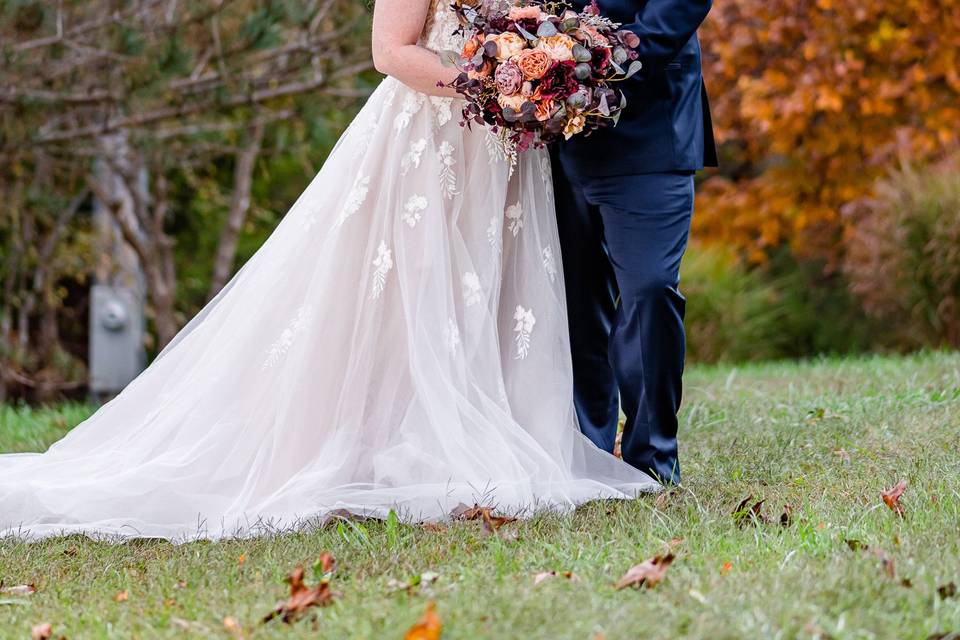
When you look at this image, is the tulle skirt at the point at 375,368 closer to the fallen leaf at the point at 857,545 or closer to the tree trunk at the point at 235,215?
the fallen leaf at the point at 857,545

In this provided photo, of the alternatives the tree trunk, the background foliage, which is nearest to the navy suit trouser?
the background foliage

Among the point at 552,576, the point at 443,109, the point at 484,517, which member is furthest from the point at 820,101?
the point at 552,576

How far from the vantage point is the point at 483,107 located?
3.38m

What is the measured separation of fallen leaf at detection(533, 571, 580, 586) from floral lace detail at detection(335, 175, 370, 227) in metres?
1.55

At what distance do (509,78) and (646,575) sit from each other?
4.65ft

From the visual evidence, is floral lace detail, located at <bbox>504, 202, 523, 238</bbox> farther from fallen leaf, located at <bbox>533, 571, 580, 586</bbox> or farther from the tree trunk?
the tree trunk

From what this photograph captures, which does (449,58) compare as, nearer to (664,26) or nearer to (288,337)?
Result: (664,26)

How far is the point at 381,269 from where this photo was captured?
3.80m

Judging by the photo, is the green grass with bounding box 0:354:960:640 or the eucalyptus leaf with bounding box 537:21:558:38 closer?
the green grass with bounding box 0:354:960:640

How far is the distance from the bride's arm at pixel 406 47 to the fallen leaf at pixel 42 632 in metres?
1.89

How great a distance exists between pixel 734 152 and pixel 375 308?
421 inches

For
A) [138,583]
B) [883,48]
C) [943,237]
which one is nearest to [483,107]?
[138,583]

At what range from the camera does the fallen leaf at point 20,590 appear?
9.97 feet

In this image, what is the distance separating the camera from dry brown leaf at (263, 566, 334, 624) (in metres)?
2.53
